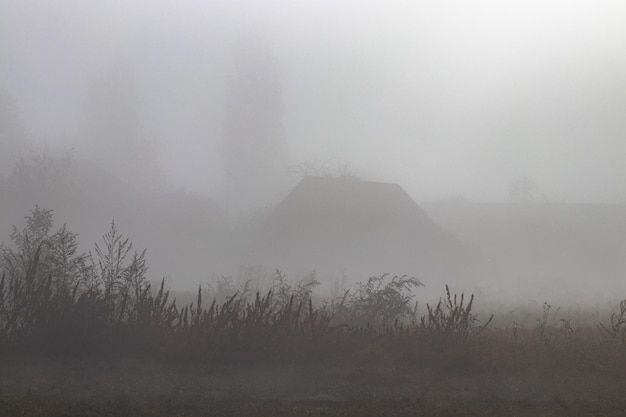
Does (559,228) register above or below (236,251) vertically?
above

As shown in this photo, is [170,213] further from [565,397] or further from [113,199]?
[565,397]

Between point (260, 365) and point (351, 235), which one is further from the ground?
point (351, 235)

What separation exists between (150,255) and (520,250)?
108 ft

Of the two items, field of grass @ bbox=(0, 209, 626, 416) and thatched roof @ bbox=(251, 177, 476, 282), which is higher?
thatched roof @ bbox=(251, 177, 476, 282)

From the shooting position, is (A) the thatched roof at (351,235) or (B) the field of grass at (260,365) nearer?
(B) the field of grass at (260,365)

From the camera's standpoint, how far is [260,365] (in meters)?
7.97

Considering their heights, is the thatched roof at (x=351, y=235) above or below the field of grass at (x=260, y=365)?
above

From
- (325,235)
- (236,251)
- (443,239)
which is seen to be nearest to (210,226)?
(236,251)

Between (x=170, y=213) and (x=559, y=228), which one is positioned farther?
(x=559, y=228)

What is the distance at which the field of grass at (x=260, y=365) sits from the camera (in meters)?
6.37

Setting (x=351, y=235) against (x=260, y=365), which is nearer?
(x=260, y=365)

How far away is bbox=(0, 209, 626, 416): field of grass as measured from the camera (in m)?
6.37

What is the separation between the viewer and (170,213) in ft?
159

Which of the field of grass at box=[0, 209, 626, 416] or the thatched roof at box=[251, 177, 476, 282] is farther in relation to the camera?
the thatched roof at box=[251, 177, 476, 282]
